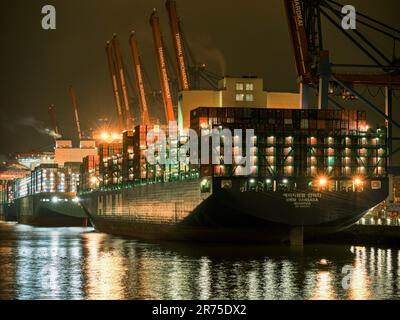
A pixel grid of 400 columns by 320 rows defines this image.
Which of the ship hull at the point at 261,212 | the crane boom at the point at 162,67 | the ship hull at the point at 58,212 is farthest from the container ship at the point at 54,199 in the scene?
the ship hull at the point at 261,212

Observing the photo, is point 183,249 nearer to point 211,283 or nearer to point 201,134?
point 201,134

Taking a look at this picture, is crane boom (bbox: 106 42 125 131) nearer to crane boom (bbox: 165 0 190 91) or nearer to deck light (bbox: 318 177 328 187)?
crane boom (bbox: 165 0 190 91)

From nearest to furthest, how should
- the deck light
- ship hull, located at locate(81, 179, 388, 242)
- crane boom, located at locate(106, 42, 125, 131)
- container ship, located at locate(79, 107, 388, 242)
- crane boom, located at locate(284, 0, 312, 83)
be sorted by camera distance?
ship hull, located at locate(81, 179, 388, 242) < container ship, located at locate(79, 107, 388, 242) < the deck light < crane boom, located at locate(284, 0, 312, 83) < crane boom, located at locate(106, 42, 125, 131)

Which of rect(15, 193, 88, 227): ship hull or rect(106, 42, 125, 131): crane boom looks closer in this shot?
rect(106, 42, 125, 131): crane boom

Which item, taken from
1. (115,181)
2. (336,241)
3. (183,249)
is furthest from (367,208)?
(115,181)

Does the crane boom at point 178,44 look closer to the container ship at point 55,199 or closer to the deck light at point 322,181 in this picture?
the deck light at point 322,181

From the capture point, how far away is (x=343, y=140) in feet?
214

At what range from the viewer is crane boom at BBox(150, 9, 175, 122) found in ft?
319

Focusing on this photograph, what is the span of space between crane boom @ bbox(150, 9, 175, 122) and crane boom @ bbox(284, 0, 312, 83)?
25.2m

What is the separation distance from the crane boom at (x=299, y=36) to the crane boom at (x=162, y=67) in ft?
82.7

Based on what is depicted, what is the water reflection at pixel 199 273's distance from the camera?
39041 mm

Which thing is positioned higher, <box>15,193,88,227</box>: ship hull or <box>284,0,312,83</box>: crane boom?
<box>284,0,312,83</box>: crane boom

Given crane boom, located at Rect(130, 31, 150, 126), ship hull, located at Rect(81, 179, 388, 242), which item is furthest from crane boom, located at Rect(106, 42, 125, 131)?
ship hull, located at Rect(81, 179, 388, 242)

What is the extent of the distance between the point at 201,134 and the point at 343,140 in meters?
11.3
